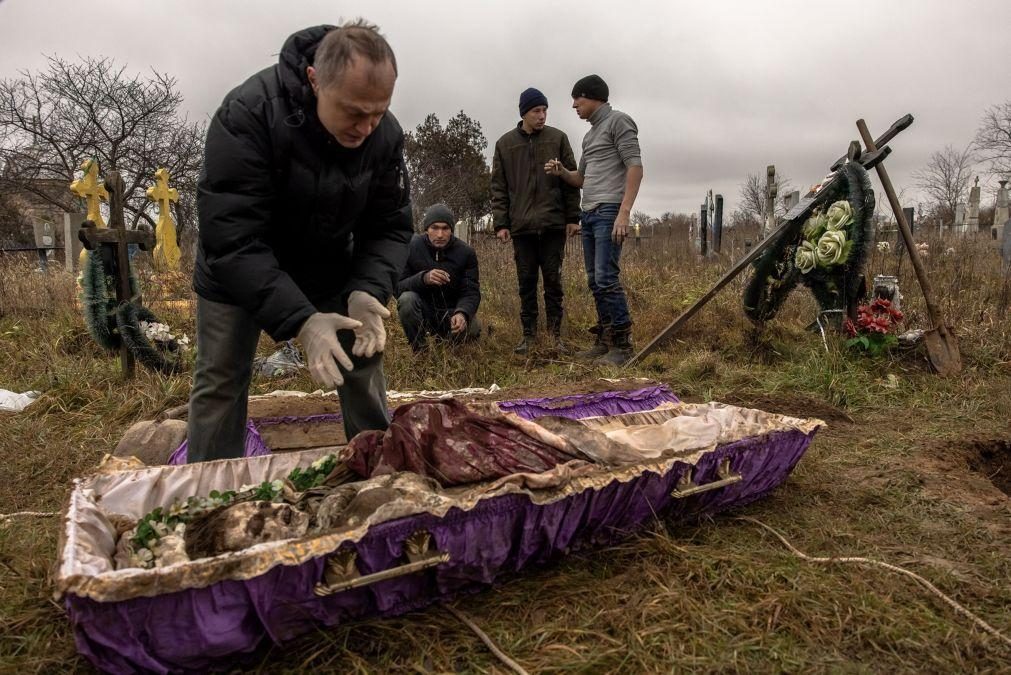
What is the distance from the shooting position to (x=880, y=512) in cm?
273

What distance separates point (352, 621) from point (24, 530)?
162 centimetres

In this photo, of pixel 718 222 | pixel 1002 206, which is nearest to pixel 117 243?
pixel 718 222

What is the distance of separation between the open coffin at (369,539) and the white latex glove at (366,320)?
1.72 ft

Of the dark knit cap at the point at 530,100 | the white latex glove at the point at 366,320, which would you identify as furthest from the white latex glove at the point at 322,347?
the dark knit cap at the point at 530,100

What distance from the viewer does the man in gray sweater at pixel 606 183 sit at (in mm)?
5125

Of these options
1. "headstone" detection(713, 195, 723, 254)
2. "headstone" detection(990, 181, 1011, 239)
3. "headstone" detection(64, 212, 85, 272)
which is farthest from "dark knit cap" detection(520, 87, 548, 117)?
"headstone" detection(990, 181, 1011, 239)

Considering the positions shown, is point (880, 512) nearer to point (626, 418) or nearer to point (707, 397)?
point (626, 418)

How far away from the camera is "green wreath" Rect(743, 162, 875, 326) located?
504 cm

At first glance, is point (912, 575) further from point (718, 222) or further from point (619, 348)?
point (718, 222)

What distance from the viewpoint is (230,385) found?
8.52 feet

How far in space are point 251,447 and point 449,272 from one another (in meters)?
2.45

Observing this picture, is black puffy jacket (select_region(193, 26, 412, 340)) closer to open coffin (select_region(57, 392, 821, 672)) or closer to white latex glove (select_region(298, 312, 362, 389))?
white latex glove (select_region(298, 312, 362, 389))

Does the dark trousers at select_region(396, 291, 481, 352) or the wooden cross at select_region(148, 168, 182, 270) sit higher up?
the wooden cross at select_region(148, 168, 182, 270)

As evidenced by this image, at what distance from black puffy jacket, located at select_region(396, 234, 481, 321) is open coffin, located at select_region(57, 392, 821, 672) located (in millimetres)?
2579
